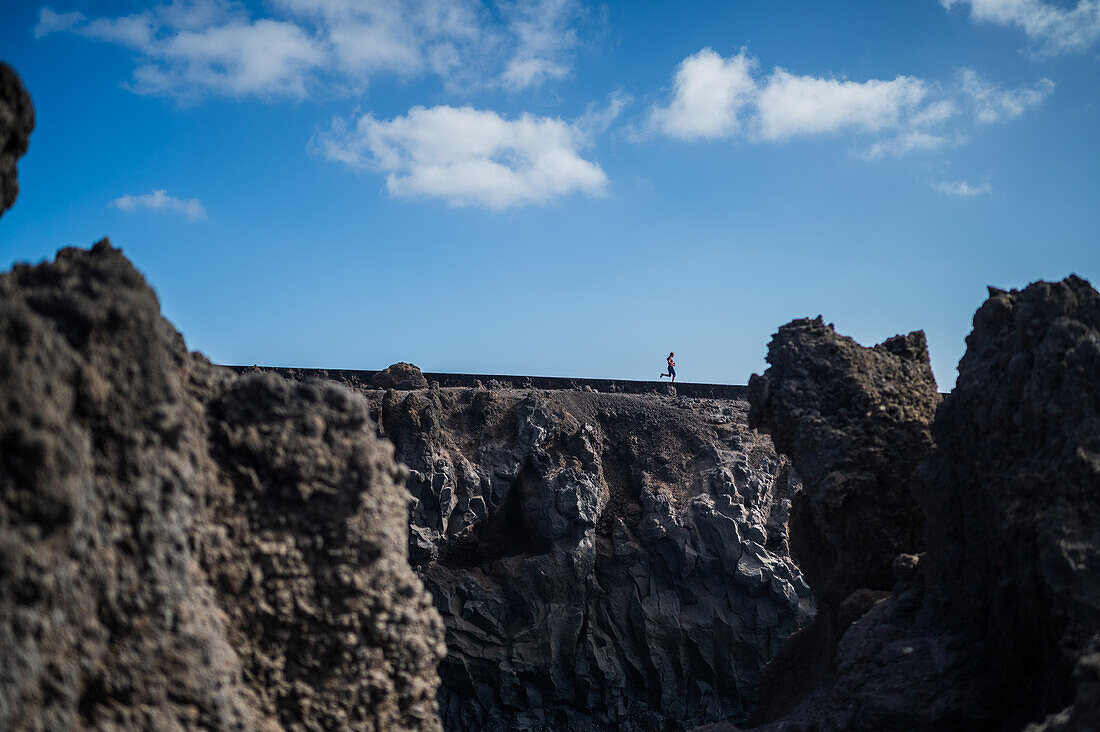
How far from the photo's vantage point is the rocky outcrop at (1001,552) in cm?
576

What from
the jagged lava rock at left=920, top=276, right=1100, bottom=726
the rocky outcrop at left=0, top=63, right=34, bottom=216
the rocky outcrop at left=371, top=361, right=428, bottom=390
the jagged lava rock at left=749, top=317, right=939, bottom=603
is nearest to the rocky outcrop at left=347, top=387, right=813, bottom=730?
the rocky outcrop at left=371, top=361, right=428, bottom=390

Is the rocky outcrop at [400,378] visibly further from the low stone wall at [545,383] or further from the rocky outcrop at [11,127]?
→ the rocky outcrop at [11,127]

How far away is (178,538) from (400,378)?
19720 mm

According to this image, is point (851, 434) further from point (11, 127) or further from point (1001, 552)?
point (11, 127)

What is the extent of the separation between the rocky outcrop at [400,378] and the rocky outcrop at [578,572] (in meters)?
1.41

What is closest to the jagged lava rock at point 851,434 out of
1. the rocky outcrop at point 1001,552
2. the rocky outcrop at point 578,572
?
the rocky outcrop at point 1001,552

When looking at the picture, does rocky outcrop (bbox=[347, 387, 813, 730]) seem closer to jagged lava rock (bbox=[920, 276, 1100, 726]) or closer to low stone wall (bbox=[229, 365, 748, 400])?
low stone wall (bbox=[229, 365, 748, 400])

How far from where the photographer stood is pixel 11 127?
13.4ft

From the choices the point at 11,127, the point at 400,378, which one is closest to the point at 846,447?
the point at 11,127

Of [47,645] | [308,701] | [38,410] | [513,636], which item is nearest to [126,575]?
[47,645]

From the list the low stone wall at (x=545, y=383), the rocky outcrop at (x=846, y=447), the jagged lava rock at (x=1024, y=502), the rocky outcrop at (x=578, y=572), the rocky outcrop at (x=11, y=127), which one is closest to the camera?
the rocky outcrop at (x=11, y=127)

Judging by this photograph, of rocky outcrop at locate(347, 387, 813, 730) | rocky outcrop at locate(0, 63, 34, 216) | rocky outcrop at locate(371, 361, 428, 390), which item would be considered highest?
rocky outcrop at locate(371, 361, 428, 390)

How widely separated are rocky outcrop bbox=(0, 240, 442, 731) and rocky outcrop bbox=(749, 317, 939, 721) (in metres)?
5.21

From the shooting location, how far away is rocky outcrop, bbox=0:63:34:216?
400 cm
